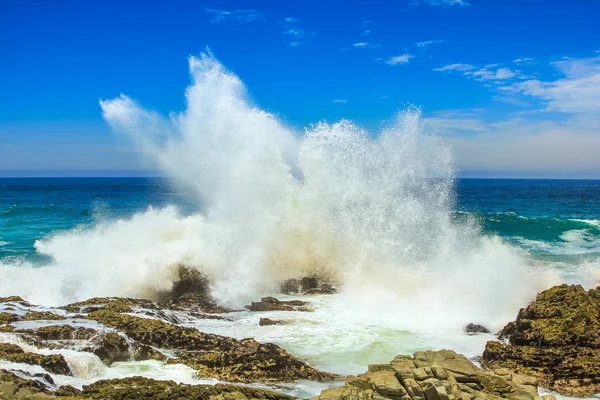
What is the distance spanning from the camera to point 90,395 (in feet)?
23.9

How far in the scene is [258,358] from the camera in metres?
9.55

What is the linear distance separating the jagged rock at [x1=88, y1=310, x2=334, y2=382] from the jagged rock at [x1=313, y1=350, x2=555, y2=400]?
2.07m

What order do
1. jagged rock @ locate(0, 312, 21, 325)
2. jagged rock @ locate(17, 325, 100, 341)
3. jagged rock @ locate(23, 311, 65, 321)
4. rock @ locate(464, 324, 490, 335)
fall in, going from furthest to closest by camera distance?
rock @ locate(464, 324, 490, 335) < jagged rock @ locate(23, 311, 65, 321) < jagged rock @ locate(0, 312, 21, 325) < jagged rock @ locate(17, 325, 100, 341)

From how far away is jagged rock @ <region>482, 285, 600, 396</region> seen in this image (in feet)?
29.4

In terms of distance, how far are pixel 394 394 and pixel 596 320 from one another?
5243mm

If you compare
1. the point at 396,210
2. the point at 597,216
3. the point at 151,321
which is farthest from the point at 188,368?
the point at 597,216

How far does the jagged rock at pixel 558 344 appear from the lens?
8.95 m

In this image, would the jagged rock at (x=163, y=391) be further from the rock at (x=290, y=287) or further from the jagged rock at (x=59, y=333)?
the rock at (x=290, y=287)

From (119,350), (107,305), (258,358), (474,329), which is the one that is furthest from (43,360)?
(474,329)

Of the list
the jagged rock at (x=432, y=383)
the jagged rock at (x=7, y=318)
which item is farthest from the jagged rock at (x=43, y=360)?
the jagged rock at (x=432, y=383)

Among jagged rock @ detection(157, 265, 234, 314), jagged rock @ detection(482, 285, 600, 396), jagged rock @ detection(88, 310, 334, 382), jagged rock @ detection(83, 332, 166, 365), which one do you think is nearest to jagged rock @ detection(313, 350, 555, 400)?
jagged rock @ detection(482, 285, 600, 396)

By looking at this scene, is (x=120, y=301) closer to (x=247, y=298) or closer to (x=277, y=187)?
(x=247, y=298)

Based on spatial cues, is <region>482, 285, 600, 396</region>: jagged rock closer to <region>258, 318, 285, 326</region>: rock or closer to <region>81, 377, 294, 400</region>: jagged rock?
<region>81, 377, 294, 400</region>: jagged rock

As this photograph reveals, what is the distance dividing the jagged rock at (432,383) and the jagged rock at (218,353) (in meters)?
2.07
